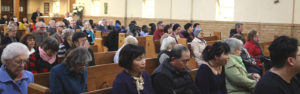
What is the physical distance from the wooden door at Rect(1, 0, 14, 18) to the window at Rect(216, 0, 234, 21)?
607 inches

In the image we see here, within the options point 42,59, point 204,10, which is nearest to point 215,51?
point 42,59

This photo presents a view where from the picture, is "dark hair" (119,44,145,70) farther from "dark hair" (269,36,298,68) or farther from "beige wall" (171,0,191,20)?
"beige wall" (171,0,191,20)

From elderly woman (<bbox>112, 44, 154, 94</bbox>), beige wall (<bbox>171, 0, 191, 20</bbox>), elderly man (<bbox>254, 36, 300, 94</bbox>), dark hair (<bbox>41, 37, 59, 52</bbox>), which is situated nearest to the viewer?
elderly man (<bbox>254, 36, 300, 94</bbox>)

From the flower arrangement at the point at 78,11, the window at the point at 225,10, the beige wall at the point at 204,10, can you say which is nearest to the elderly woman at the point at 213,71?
the window at the point at 225,10

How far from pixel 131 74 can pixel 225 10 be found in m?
13.6

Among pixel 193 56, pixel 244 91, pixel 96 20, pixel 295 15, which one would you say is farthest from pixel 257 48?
pixel 96 20

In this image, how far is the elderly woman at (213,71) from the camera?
3855mm

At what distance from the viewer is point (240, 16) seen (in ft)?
50.0

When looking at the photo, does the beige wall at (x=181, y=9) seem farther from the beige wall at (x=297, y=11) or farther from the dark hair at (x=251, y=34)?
the dark hair at (x=251, y=34)

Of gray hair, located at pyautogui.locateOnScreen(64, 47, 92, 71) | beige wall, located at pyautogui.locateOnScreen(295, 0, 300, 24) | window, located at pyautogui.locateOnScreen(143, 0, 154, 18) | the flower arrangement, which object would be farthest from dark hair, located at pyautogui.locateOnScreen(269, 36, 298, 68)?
the flower arrangement

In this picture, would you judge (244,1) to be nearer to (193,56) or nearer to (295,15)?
(295,15)

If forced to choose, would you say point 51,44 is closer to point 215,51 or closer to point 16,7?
point 215,51

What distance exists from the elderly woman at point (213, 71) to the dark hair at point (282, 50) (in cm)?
151

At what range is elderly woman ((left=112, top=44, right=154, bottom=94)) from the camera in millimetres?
3135
